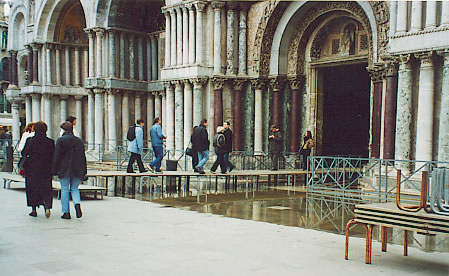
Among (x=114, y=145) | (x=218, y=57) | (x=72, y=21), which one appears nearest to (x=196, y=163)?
(x=218, y=57)

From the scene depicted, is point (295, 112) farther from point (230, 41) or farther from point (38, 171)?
point (38, 171)

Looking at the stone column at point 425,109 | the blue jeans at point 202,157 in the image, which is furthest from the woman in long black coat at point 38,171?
the stone column at point 425,109

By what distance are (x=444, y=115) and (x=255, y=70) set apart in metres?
8.03

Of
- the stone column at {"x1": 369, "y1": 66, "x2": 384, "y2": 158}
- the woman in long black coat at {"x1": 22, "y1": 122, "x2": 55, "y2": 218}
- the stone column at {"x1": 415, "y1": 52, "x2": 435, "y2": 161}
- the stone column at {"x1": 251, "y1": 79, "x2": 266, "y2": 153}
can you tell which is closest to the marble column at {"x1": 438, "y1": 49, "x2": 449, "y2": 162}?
the stone column at {"x1": 415, "y1": 52, "x2": 435, "y2": 161}

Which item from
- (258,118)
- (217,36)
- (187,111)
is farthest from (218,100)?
(217,36)

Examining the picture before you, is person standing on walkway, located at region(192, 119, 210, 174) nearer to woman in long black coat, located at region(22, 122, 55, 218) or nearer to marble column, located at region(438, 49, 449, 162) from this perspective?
woman in long black coat, located at region(22, 122, 55, 218)

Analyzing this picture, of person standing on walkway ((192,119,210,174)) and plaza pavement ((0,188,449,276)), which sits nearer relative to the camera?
plaza pavement ((0,188,449,276))

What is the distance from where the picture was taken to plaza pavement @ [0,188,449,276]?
18.7ft

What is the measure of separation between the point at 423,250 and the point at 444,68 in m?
5.86

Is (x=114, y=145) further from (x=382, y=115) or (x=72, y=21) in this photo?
(x=382, y=115)

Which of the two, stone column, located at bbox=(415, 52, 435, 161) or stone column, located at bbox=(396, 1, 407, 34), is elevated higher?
stone column, located at bbox=(396, 1, 407, 34)

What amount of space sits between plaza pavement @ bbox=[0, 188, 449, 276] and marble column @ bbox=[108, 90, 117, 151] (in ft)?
46.7

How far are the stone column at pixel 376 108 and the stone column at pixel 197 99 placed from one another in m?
6.45

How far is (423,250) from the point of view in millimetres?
6988
